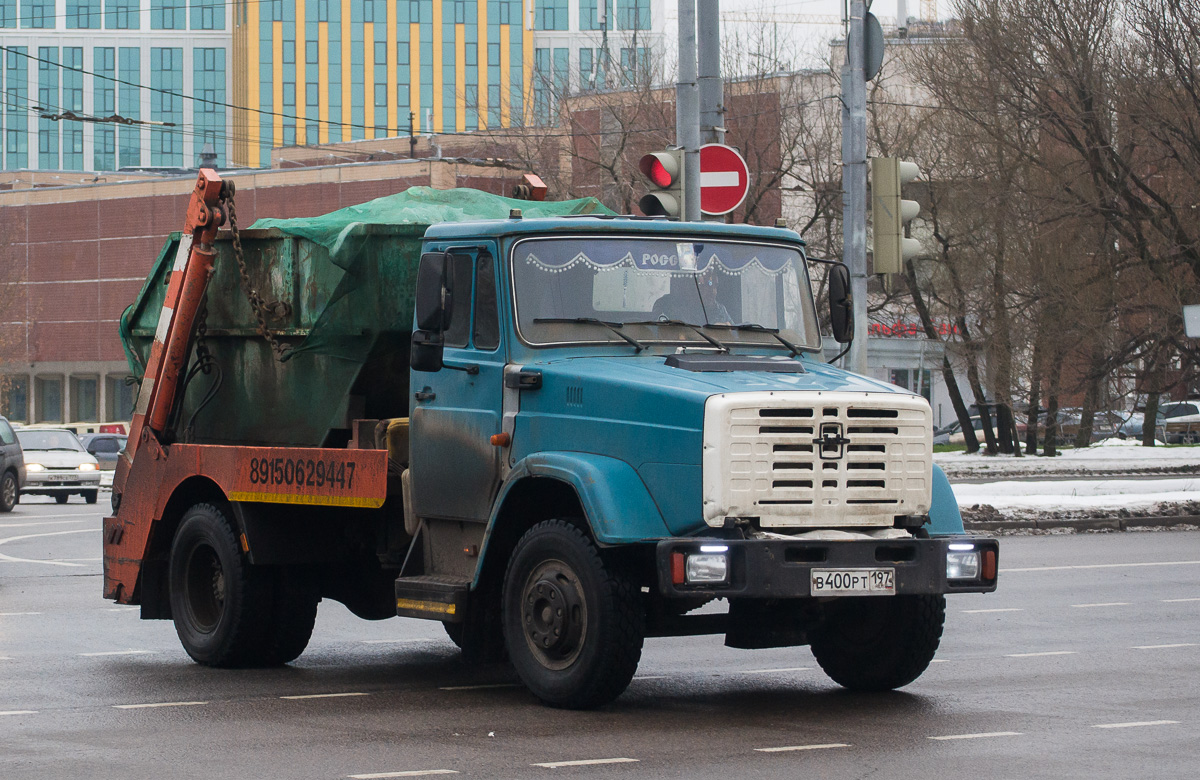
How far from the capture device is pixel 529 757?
7.34 meters

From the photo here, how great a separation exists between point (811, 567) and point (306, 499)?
11.0 ft

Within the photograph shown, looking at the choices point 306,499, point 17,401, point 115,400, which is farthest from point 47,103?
point 306,499

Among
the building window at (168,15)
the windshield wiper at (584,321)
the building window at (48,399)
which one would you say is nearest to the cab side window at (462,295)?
the windshield wiper at (584,321)

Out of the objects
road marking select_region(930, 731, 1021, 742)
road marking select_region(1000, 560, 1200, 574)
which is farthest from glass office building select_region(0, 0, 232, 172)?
road marking select_region(930, 731, 1021, 742)

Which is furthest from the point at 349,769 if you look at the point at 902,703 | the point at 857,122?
the point at 857,122

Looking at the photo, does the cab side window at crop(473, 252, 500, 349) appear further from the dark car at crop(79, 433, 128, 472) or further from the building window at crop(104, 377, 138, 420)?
the building window at crop(104, 377, 138, 420)

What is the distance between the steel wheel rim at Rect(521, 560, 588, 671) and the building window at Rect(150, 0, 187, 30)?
131185mm

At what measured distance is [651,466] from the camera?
8320mm

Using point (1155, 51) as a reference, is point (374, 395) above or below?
below

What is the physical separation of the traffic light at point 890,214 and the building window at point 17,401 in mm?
78654

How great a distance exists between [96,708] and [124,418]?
269ft

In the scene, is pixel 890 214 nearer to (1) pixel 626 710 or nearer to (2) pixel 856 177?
(2) pixel 856 177

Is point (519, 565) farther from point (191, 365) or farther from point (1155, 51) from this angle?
Result: point (1155, 51)

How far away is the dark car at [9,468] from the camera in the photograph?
30203 millimetres
